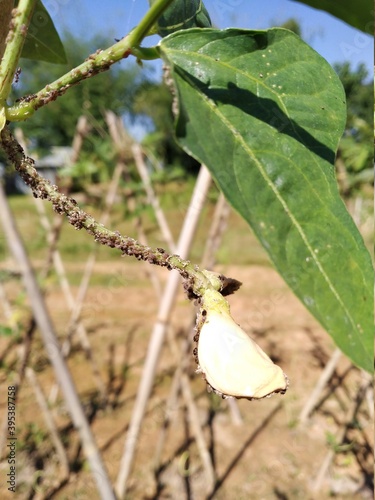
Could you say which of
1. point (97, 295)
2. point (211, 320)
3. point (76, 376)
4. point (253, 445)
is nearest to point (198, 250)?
point (97, 295)

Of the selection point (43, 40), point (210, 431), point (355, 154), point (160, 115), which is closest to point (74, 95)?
point (160, 115)

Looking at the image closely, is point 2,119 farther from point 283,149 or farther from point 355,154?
point 355,154

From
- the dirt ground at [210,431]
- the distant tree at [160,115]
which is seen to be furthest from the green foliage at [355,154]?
the distant tree at [160,115]

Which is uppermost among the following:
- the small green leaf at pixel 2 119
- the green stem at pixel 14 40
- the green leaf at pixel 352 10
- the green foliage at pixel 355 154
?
the green leaf at pixel 352 10

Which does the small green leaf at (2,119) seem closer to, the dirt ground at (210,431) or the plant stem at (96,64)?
the plant stem at (96,64)

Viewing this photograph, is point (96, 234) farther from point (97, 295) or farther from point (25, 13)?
point (97, 295)

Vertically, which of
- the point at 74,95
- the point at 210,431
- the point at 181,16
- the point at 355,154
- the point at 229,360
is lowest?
the point at 210,431

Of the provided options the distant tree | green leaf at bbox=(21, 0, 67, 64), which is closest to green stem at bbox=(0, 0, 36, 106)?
green leaf at bbox=(21, 0, 67, 64)
